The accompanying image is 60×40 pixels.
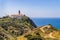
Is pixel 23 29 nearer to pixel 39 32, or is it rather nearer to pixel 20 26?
pixel 20 26

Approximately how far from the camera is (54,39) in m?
76.4

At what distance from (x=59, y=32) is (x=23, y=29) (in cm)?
9423

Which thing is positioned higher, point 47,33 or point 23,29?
point 47,33

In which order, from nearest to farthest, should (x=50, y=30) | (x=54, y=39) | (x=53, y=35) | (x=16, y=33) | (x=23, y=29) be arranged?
(x=54, y=39) < (x=53, y=35) < (x=50, y=30) < (x=16, y=33) < (x=23, y=29)

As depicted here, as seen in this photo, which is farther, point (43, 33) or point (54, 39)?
point (43, 33)

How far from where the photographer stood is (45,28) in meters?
89.7

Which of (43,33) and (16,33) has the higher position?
(43,33)

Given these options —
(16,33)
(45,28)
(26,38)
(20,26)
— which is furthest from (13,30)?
(26,38)

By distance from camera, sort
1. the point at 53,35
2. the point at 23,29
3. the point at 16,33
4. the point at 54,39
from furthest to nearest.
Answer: the point at 23,29, the point at 16,33, the point at 53,35, the point at 54,39

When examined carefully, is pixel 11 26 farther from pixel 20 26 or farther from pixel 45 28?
pixel 45 28

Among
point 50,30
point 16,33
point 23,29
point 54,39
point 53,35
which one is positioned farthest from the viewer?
point 23,29

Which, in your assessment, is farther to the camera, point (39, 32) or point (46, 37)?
point (39, 32)

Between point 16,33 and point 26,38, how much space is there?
85.8 meters

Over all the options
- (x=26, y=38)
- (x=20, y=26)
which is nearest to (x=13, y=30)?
(x=20, y=26)
